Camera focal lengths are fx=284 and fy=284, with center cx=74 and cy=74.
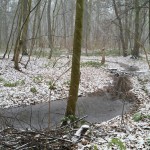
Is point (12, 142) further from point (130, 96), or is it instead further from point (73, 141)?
point (130, 96)

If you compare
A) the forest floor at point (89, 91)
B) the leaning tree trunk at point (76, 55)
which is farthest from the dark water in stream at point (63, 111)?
the leaning tree trunk at point (76, 55)

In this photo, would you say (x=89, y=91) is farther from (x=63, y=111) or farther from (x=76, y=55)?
(x=76, y=55)

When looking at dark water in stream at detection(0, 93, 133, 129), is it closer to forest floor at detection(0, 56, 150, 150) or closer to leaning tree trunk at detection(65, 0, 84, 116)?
forest floor at detection(0, 56, 150, 150)

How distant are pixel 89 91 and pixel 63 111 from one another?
3735 mm

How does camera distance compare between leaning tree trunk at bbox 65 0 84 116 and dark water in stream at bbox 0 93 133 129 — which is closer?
leaning tree trunk at bbox 65 0 84 116

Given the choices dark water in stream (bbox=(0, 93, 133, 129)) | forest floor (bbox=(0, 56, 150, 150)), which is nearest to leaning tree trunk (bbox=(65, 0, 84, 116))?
forest floor (bbox=(0, 56, 150, 150))

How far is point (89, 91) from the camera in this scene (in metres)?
14.6

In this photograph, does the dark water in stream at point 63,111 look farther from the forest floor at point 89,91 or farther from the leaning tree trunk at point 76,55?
the leaning tree trunk at point 76,55

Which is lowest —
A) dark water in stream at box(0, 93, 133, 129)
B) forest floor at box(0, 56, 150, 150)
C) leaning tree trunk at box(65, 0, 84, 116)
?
dark water in stream at box(0, 93, 133, 129)

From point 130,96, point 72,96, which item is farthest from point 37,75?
point 72,96

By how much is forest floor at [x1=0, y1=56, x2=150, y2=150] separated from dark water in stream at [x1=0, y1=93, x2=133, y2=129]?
614 millimetres

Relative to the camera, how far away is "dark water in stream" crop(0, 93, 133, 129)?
32.0ft

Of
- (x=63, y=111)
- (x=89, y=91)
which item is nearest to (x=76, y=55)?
(x=63, y=111)

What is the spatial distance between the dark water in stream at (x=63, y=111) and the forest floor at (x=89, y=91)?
614 millimetres
